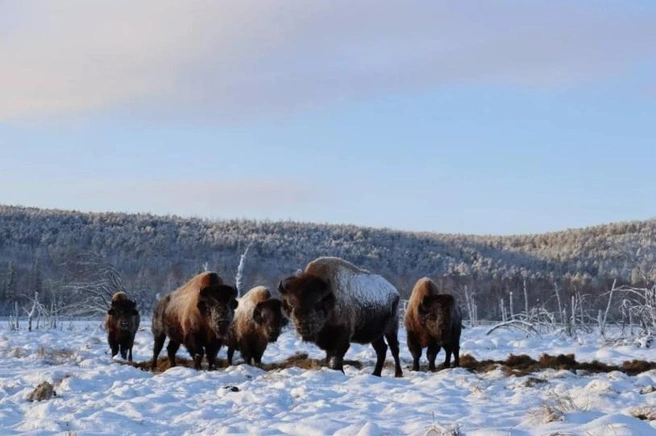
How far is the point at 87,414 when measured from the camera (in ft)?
31.2

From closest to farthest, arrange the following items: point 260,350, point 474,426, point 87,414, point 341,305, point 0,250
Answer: point 474,426, point 87,414, point 341,305, point 260,350, point 0,250

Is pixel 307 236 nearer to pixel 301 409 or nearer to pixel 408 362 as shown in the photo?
pixel 408 362

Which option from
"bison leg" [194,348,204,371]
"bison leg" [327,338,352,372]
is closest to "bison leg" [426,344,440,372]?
"bison leg" [327,338,352,372]

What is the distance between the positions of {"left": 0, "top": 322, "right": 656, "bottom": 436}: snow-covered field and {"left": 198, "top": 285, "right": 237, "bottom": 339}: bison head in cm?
137

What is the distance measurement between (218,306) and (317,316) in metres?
2.45

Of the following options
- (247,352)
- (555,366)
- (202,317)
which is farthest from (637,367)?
(202,317)

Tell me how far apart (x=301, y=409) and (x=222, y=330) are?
5.69m

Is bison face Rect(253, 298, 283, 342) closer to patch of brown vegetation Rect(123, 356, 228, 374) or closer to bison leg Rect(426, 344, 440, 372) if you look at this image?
patch of brown vegetation Rect(123, 356, 228, 374)

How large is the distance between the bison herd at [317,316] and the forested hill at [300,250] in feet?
256

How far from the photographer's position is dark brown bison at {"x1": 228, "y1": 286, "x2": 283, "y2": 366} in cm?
1598

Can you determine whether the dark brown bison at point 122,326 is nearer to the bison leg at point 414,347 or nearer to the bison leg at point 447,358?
the bison leg at point 414,347

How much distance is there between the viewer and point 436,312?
53.0 feet

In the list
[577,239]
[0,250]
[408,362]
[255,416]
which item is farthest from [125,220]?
[255,416]

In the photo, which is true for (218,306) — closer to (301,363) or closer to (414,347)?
(301,363)
